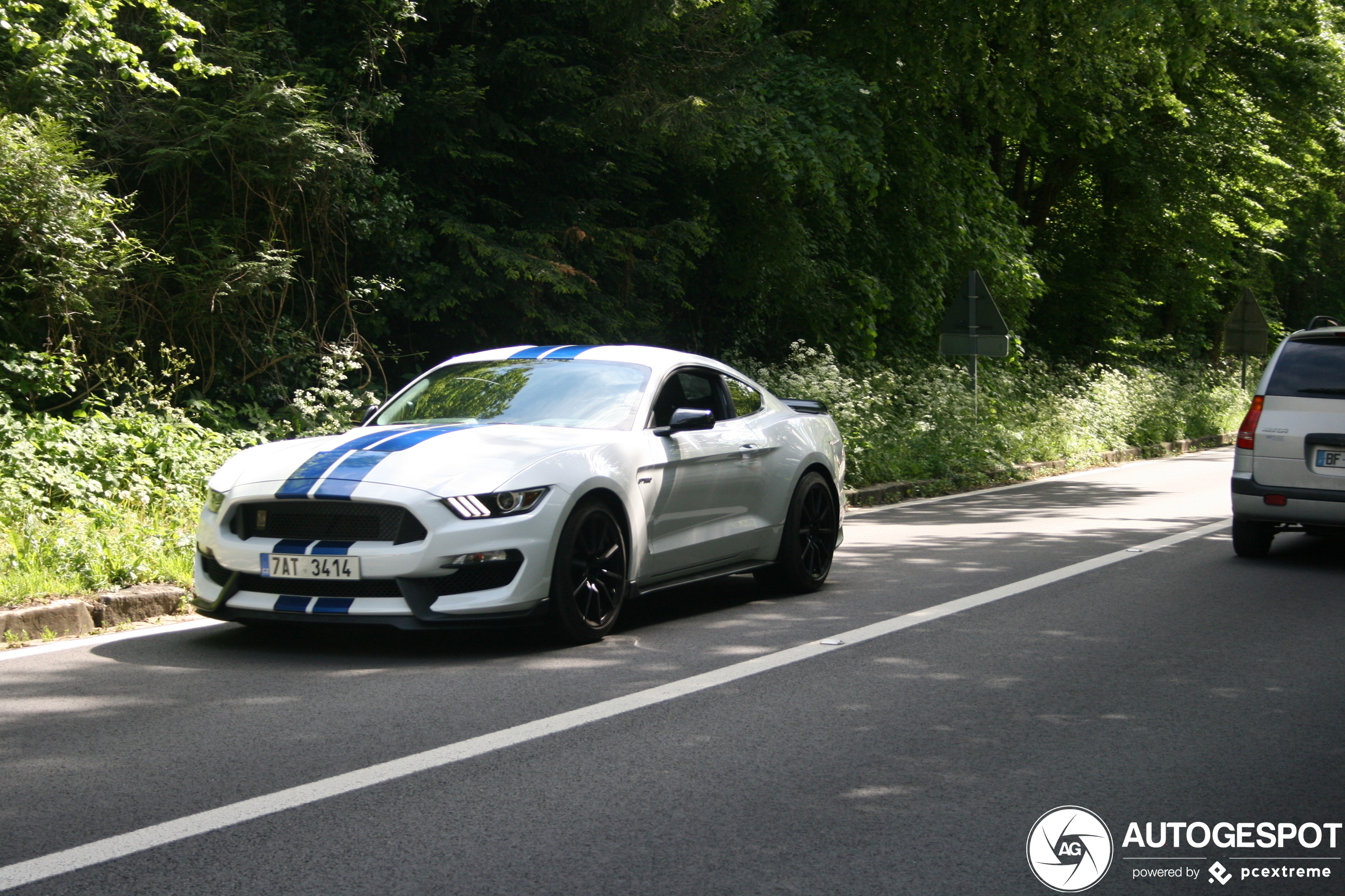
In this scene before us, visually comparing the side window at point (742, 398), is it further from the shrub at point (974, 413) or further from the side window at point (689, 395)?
the shrub at point (974, 413)

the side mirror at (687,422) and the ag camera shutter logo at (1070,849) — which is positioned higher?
the side mirror at (687,422)

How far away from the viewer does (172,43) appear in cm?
1194

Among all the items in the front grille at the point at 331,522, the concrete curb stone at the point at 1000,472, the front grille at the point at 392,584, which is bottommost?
the concrete curb stone at the point at 1000,472

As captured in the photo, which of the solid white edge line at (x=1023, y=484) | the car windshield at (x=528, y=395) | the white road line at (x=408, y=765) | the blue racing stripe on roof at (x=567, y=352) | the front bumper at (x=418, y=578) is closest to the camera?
the white road line at (x=408, y=765)

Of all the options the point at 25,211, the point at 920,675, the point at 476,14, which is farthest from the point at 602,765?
the point at 476,14

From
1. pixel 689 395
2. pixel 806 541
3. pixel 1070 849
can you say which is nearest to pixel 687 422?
pixel 689 395

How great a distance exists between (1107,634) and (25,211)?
948 centimetres

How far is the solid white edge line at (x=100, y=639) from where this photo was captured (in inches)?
267

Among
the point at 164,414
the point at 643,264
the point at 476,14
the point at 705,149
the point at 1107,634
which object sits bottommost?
the point at 1107,634

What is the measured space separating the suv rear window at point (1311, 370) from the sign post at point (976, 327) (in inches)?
335

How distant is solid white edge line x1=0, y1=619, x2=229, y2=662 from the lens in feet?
22.2

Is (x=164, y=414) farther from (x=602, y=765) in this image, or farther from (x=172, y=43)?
(x=602, y=765)

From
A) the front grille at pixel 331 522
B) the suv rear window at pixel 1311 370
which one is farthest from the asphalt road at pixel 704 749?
the suv rear window at pixel 1311 370

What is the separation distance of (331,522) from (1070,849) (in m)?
3.89
